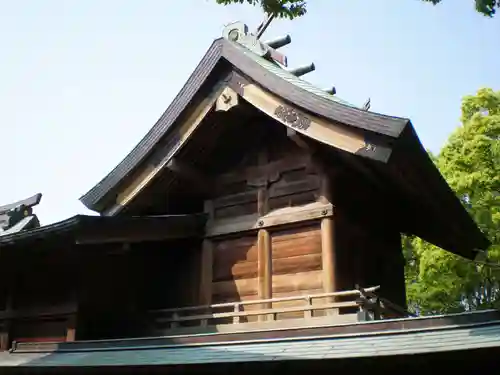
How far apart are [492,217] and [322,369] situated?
1253 cm

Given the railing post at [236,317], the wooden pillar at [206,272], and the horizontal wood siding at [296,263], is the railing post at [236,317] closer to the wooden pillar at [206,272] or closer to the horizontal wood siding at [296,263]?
the horizontal wood siding at [296,263]

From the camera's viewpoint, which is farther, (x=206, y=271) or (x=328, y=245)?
(x=206, y=271)

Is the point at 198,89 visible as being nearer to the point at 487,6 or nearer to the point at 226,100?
the point at 226,100

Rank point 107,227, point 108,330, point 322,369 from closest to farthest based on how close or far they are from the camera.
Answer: point 322,369
point 107,227
point 108,330

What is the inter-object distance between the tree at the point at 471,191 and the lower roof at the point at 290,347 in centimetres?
1176

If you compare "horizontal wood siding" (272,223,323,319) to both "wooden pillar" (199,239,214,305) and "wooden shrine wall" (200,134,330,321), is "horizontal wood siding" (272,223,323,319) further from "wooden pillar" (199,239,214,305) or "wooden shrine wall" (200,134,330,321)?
"wooden pillar" (199,239,214,305)

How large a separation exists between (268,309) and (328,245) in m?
1.17

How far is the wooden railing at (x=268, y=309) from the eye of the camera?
7254 mm

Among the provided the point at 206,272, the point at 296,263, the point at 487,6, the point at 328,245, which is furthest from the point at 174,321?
the point at 487,6

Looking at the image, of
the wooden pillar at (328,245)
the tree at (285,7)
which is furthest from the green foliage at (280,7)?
the wooden pillar at (328,245)

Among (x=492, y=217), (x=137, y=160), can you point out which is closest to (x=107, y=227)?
(x=137, y=160)

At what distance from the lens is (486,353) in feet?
16.8

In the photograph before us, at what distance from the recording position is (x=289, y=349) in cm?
624

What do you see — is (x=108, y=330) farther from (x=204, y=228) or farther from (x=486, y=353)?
(x=486, y=353)
